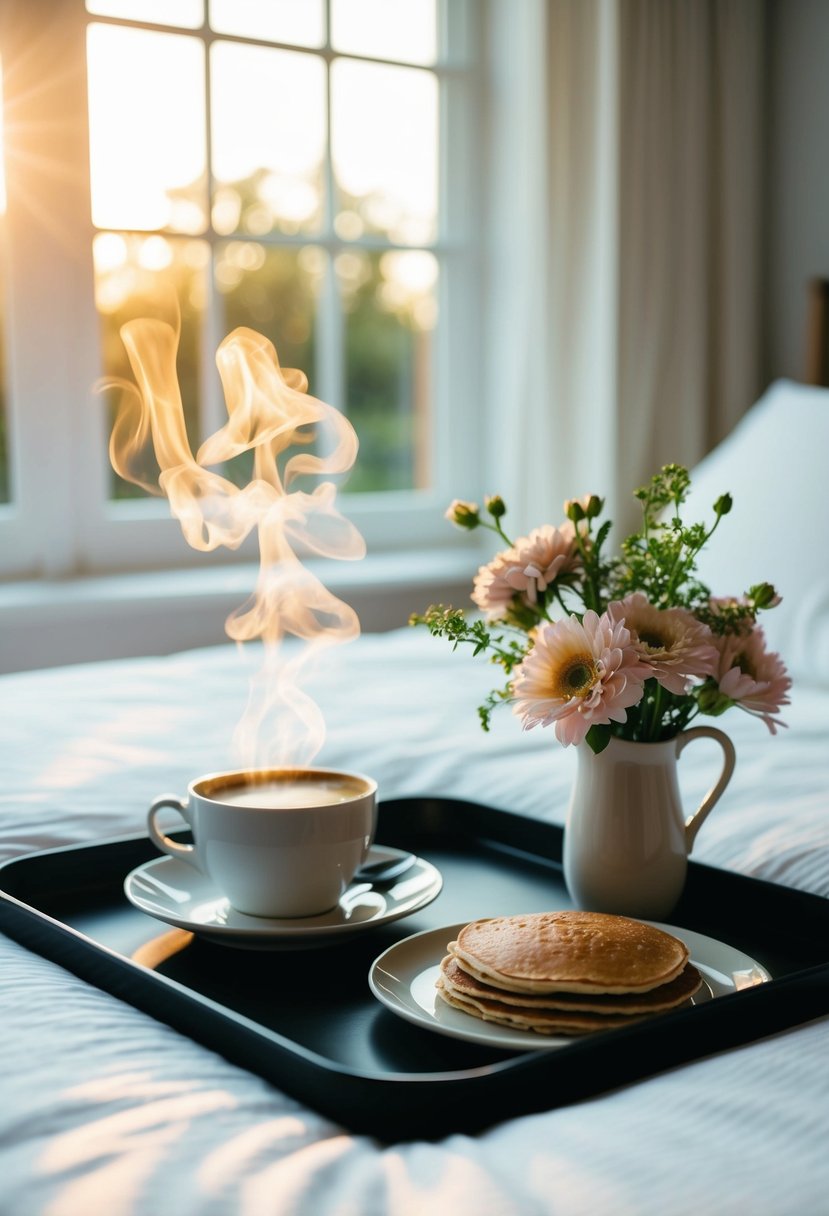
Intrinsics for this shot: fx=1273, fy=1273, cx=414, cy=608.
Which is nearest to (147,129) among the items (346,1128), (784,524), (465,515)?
(784,524)

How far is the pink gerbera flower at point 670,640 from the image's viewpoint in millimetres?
844

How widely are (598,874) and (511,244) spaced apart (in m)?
2.33

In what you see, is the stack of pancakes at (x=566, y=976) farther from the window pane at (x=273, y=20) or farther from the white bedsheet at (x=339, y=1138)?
the window pane at (x=273, y=20)

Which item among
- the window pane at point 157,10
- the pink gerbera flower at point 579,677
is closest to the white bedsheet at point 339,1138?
A: the pink gerbera flower at point 579,677

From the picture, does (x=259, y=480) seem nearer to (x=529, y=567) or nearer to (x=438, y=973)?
(x=529, y=567)

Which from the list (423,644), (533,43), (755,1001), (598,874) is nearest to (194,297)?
(533,43)

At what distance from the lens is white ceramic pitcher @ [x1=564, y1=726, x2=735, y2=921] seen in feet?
3.02

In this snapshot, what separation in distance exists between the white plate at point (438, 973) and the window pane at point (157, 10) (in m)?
2.28

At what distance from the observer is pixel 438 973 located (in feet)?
2.56

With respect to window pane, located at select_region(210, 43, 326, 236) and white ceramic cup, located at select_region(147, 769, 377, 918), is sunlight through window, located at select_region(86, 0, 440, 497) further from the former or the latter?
white ceramic cup, located at select_region(147, 769, 377, 918)

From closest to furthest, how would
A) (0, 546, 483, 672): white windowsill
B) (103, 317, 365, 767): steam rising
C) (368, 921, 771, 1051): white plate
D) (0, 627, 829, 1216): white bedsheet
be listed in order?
(0, 627, 829, 1216): white bedsheet
(368, 921, 771, 1051): white plate
(103, 317, 365, 767): steam rising
(0, 546, 483, 672): white windowsill

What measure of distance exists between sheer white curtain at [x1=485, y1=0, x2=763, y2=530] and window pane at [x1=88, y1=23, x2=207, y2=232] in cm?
73

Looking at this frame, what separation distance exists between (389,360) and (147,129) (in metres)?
0.76

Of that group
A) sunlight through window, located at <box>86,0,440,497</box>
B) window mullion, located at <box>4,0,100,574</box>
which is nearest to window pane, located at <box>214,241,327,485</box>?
sunlight through window, located at <box>86,0,440,497</box>
